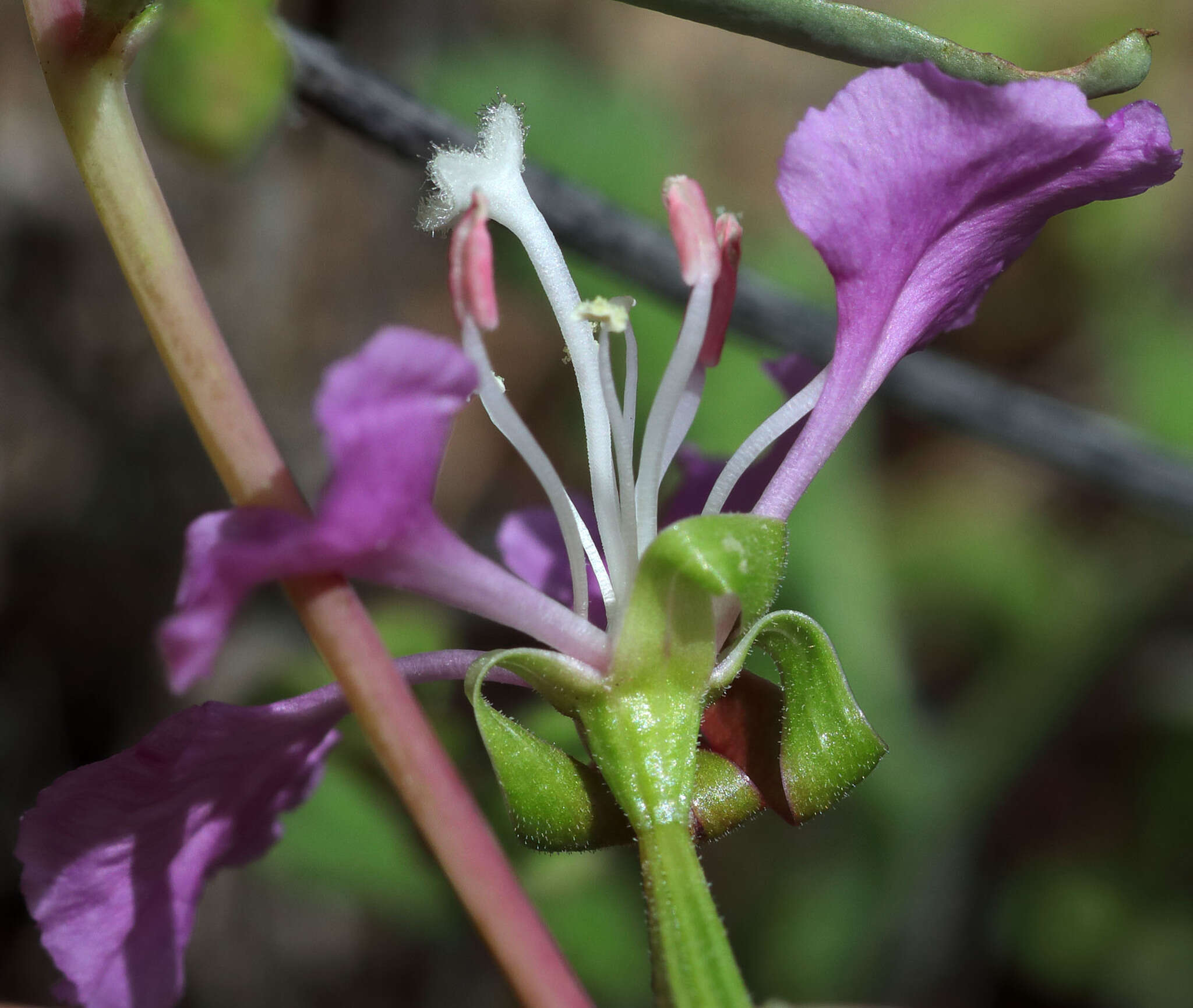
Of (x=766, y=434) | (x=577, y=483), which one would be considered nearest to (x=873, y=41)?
(x=766, y=434)

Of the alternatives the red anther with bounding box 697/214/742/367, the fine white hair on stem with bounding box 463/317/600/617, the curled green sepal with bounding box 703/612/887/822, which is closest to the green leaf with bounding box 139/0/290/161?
the fine white hair on stem with bounding box 463/317/600/617

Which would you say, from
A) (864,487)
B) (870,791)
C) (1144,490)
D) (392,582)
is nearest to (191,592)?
(392,582)

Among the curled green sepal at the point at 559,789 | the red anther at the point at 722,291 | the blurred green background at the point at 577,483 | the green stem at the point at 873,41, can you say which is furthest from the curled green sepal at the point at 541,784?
the blurred green background at the point at 577,483

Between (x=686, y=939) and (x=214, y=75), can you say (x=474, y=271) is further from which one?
(x=686, y=939)

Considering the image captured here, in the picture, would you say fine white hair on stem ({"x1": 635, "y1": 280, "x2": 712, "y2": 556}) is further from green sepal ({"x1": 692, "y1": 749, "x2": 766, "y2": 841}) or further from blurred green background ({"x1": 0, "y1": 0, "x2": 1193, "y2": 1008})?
blurred green background ({"x1": 0, "y1": 0, "x2": 1193, "y2": 1008})

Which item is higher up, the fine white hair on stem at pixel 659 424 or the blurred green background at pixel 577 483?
the fine white hair on stem at pixel 659 424

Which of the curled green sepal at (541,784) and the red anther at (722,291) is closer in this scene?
the curled green sepal at (541,784)

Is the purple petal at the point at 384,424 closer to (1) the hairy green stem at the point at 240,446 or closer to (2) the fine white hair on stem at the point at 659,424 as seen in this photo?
(1) the hairy green stem at the point at 240,446

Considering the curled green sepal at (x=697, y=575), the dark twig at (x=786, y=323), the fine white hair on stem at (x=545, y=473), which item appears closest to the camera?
the curled green sepal at (x=697, y=575)
